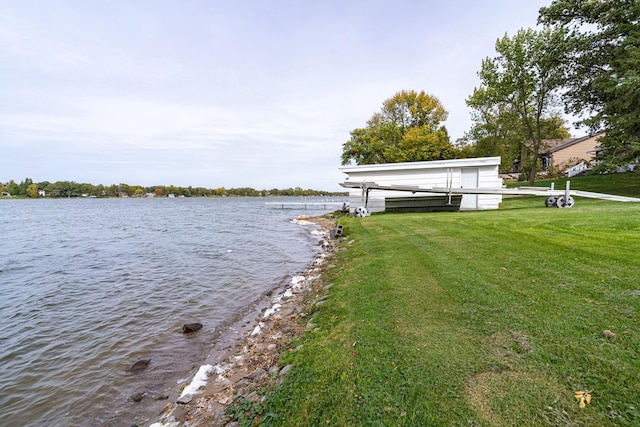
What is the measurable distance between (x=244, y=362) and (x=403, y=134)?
130ft

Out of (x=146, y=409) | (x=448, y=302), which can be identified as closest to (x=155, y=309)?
(x=146, y=409)

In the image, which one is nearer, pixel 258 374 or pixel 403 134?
pixel 258 374

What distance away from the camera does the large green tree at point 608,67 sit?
51.7 feet

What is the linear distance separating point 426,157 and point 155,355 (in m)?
35.1

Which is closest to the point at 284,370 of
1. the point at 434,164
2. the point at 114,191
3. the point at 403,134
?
the point at 434,164

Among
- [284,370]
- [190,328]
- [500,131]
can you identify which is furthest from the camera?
[500,131]

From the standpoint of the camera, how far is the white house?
752 inches

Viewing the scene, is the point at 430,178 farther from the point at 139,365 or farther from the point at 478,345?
the point at 139,365

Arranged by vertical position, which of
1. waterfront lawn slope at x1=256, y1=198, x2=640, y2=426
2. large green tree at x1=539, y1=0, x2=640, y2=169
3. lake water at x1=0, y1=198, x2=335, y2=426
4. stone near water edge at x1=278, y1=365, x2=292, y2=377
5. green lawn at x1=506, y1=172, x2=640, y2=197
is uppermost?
large green tree at x1=539, y1=0, x2=640, y2=169

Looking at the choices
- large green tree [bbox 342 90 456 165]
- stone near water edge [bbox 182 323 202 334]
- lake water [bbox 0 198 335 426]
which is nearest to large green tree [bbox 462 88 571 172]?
large green tree [bbox 342 90 456 165]

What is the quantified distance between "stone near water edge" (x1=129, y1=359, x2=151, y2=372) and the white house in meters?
15.2

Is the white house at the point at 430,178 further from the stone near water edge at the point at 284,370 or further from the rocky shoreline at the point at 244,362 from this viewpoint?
the stone near water edge at the point at 284,370

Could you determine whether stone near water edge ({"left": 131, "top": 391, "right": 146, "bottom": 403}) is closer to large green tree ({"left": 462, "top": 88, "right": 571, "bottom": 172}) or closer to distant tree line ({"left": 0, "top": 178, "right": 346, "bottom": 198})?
large green tree ({"left": 462, "top": 88, "right": 571, "bottom": 172})

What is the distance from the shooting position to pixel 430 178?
20672mm
